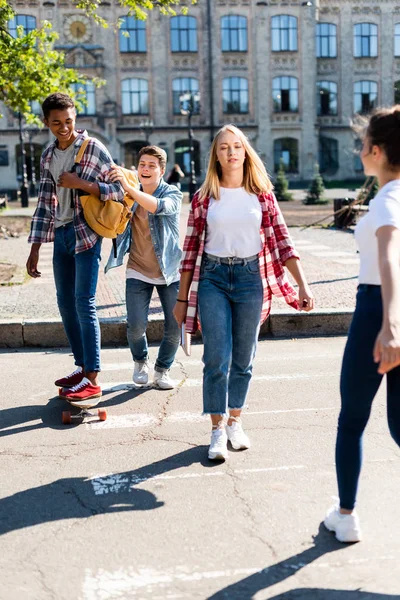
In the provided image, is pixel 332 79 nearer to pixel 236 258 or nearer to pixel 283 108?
pixel 283 108

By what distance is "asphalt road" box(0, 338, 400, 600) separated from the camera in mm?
3418

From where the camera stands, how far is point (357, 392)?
357 cm

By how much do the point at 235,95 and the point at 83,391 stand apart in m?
51.8

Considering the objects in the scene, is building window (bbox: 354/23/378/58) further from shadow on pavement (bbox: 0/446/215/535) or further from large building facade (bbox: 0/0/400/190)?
shadow on pavement (bbox: 0/446/215/535)

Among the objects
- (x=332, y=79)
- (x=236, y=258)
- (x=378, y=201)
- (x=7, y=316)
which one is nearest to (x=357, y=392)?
(x=378, y=201)

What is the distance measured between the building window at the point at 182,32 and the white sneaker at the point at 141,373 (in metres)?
50.9

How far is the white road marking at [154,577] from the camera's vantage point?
131 inches

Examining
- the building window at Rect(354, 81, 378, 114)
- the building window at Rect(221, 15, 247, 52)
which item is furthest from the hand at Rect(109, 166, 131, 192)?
the building window at Rect(354, 81, 378, 114)

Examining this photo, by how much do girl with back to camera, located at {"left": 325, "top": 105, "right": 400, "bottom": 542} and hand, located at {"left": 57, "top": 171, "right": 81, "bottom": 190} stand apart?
2.66m

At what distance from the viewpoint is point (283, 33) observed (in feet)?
183

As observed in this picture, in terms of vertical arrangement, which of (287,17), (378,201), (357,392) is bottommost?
(357,392)

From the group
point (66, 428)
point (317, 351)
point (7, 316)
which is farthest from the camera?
point (7, 316)

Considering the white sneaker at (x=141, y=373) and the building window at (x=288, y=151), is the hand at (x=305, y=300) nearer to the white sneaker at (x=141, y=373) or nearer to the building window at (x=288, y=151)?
the white sneaker at (x=141, y=373)

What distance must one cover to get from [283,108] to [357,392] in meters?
54.9
